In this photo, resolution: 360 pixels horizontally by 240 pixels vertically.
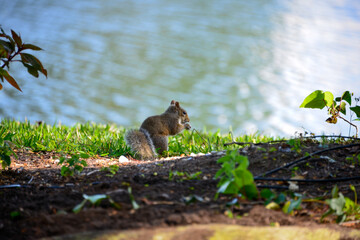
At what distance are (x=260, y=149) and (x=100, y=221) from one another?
1.69 meters

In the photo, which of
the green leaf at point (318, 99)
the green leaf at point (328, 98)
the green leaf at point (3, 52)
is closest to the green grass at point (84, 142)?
the green leaf at point (318, 99)

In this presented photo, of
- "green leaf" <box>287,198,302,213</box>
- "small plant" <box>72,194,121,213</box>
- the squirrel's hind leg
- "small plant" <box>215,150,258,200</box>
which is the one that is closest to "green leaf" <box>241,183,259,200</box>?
"small plant" <box>215,150,258,200</box>

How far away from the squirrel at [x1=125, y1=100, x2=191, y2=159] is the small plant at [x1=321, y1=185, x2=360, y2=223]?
9.34 ft

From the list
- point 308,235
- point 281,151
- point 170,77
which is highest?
point 170,77

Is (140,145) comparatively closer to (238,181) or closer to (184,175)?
(184,175)

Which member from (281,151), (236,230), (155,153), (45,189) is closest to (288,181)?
(281,151)

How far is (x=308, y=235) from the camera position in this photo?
2109mm

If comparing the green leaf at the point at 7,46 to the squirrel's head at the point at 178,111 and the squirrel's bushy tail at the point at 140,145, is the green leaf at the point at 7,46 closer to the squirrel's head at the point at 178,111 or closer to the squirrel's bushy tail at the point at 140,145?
the squirrel's bushy tail at the point at 140,145

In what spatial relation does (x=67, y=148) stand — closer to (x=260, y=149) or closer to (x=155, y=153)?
(x=155, y=153)

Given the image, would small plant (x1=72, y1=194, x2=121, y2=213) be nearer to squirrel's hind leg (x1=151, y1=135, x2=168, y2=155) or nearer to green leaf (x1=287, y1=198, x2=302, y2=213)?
green leaf (x1=287, y1=198, x2=302, y2=213)

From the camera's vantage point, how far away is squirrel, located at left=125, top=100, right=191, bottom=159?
4.98m

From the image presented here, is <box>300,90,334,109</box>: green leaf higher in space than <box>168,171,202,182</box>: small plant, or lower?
higher

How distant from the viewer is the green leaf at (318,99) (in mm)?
3785

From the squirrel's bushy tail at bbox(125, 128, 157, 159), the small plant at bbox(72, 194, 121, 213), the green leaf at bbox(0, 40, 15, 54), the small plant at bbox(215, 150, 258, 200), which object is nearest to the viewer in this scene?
the small plant at bbox(72, 194, 121, 213)
